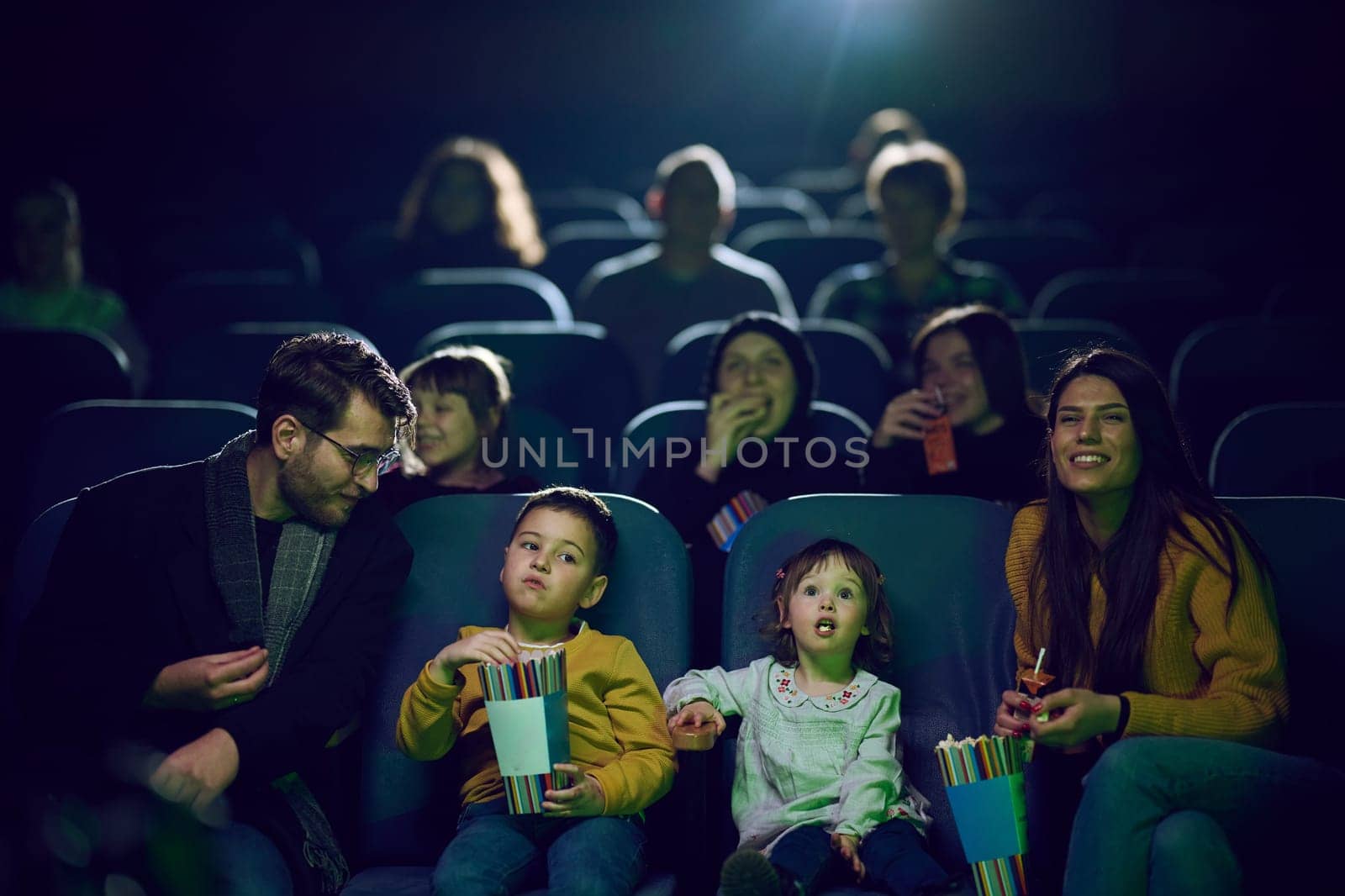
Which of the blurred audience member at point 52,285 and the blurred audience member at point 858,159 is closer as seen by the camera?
the blurred audience member at point 52,285

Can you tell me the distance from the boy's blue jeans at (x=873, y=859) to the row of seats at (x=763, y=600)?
139 millimetres

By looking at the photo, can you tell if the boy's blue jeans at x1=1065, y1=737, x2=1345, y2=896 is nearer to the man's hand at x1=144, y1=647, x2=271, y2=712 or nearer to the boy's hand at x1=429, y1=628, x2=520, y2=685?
the boy's hand at x1=429, y1=628, x2=520, y2=685

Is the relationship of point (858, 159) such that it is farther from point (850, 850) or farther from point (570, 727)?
point (850, 850)

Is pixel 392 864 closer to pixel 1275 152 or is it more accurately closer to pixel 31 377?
pixel 31 377

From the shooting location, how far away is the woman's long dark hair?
1874mm

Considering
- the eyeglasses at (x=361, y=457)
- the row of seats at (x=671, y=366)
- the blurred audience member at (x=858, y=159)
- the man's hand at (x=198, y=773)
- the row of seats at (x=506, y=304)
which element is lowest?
the man's hand at (x=198, y=773)

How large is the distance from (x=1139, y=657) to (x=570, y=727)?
82 centimetres

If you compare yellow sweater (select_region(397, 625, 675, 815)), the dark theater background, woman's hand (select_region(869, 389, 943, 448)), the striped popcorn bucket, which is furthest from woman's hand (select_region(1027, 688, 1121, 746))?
the dark theater background

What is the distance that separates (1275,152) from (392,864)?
19.6ft

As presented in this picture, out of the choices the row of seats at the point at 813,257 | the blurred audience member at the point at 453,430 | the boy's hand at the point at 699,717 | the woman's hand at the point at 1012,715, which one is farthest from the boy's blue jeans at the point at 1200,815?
the row of seats at the point at 813,257

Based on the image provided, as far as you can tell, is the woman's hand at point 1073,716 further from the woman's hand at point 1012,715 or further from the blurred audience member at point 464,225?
the blurred audience member at point 464,225

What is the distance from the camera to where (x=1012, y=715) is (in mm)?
1758

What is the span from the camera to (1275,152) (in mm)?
6434

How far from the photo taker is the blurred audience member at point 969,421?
261 centimetres
